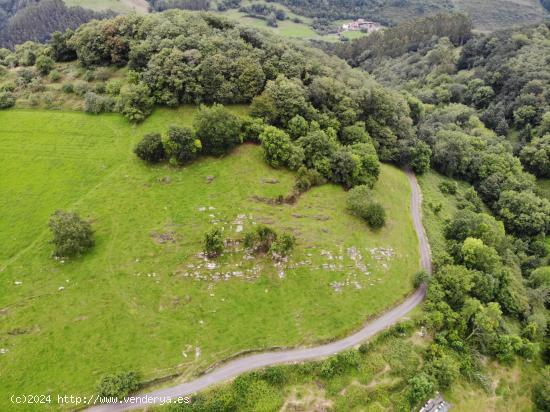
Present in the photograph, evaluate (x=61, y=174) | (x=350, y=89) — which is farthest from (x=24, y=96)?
(x=350, y=89)

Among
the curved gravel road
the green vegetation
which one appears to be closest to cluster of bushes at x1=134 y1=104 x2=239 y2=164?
the green vegetation

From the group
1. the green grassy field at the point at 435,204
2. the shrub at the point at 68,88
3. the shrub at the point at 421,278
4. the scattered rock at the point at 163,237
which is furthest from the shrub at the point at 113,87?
the shrub at the point at 421,278

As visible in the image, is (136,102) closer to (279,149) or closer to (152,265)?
(279,149)

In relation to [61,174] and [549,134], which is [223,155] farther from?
[549,134]

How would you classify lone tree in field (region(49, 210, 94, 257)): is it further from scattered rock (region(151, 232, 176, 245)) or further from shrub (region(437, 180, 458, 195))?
shrub (region(437, 180, 458, 195))

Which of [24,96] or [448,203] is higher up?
[24,96]

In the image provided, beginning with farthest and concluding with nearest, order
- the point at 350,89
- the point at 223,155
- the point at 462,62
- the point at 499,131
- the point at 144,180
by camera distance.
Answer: the point at 462,62 → the point at 499,131 → the point at 350,89 → the point at 223,155 → the point at 144,180
